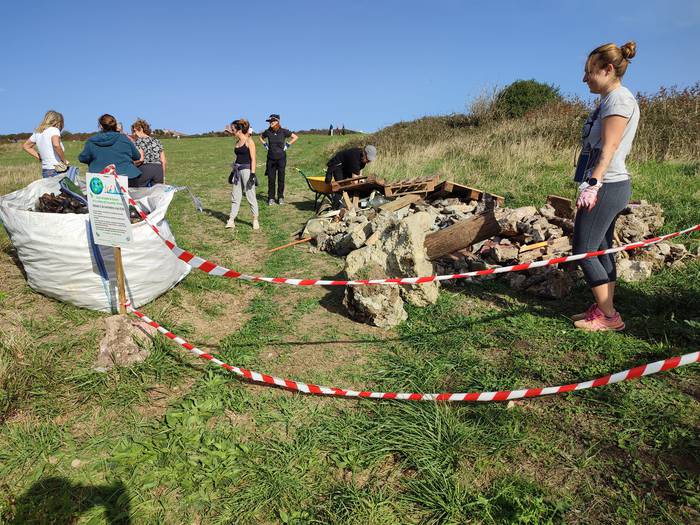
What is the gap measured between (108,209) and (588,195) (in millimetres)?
3804

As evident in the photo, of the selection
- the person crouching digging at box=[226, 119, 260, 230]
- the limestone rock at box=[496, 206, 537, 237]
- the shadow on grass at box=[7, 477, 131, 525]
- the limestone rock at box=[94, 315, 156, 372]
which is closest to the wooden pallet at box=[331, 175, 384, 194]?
the person crouching digging at box=[226, 119, 260, 230]

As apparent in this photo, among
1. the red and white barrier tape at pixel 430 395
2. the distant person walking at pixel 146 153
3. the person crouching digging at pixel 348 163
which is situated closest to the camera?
the red and white barrier tape at pixel 430 395

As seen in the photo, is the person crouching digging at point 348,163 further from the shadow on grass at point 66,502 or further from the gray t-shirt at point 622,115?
the shadow on grass at point 66,502

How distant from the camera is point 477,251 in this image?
5.62 metres

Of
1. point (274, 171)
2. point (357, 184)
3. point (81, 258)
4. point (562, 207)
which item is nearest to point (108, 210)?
point (81, 258)

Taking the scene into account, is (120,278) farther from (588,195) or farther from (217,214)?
(217,214)

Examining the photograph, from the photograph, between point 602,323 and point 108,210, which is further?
point 602,323

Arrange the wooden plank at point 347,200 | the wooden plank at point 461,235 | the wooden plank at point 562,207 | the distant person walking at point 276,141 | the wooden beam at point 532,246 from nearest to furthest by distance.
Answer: the wooden plank at point 461,235, the wooden beam at point 532,246, the wooden plank at point 562,207, the wooden plank at point 347,200, the distant person walking at point 276,141

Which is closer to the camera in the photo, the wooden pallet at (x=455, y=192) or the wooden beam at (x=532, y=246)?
the wooden beam at (x=532, y=246)

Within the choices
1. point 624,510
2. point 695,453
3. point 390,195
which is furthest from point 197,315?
point 390,195

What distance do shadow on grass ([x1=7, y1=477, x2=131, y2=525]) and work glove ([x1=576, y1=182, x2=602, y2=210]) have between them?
11.7 ft

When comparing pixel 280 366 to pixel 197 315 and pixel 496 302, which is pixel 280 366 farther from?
pixel 496 302

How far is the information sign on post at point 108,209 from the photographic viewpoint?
132 inches

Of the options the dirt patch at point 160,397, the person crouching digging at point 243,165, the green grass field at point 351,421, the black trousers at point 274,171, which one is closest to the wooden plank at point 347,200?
the person crouching digging at point 243,165
